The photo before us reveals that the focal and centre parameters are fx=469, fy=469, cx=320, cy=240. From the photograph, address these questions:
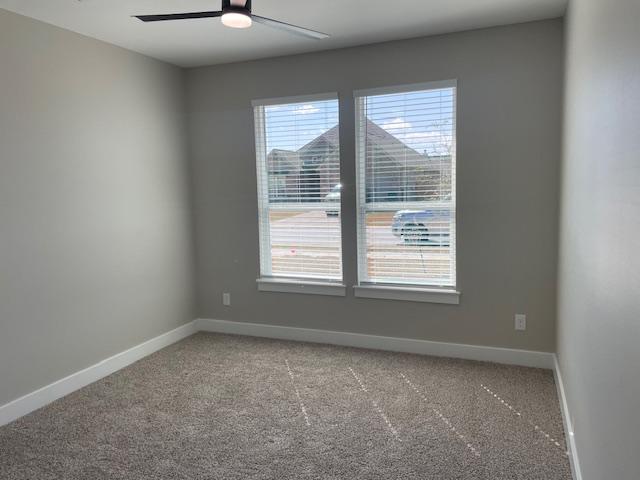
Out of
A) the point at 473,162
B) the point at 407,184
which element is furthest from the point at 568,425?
the point at 407,184

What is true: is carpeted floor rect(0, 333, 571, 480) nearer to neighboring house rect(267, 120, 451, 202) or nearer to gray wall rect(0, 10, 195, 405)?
gray wall rect(0, 10, 195, 405)

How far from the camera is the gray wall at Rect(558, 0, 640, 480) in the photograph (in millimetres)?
1198

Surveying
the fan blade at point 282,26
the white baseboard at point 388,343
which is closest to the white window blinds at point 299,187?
the white baseboard at point 388,343

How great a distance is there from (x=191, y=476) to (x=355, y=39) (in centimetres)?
314

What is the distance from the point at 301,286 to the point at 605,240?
290 cm

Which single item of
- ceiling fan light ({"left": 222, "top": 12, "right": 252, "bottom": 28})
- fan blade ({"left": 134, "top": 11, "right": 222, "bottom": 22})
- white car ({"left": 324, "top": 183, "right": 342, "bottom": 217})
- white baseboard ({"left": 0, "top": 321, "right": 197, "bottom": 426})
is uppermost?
fan blade ({"left": 134, "top": 11, "right": 222, "bottom": 22})

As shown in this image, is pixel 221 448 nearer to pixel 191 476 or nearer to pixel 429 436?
pixel 191 476

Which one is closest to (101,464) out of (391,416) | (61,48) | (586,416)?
(391,416)

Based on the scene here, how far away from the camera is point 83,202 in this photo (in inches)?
134

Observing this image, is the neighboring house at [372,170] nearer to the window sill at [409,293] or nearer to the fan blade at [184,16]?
the window sill at [409,293]

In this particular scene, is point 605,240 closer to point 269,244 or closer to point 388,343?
point 388,343

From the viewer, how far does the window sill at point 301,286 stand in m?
4.08

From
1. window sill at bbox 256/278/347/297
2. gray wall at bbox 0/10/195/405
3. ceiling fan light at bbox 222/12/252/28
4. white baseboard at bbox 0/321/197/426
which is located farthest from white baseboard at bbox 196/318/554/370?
ceiling fan light at bbox 222/12/252/28

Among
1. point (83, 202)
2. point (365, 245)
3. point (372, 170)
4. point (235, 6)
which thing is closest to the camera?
point (235, 6)
